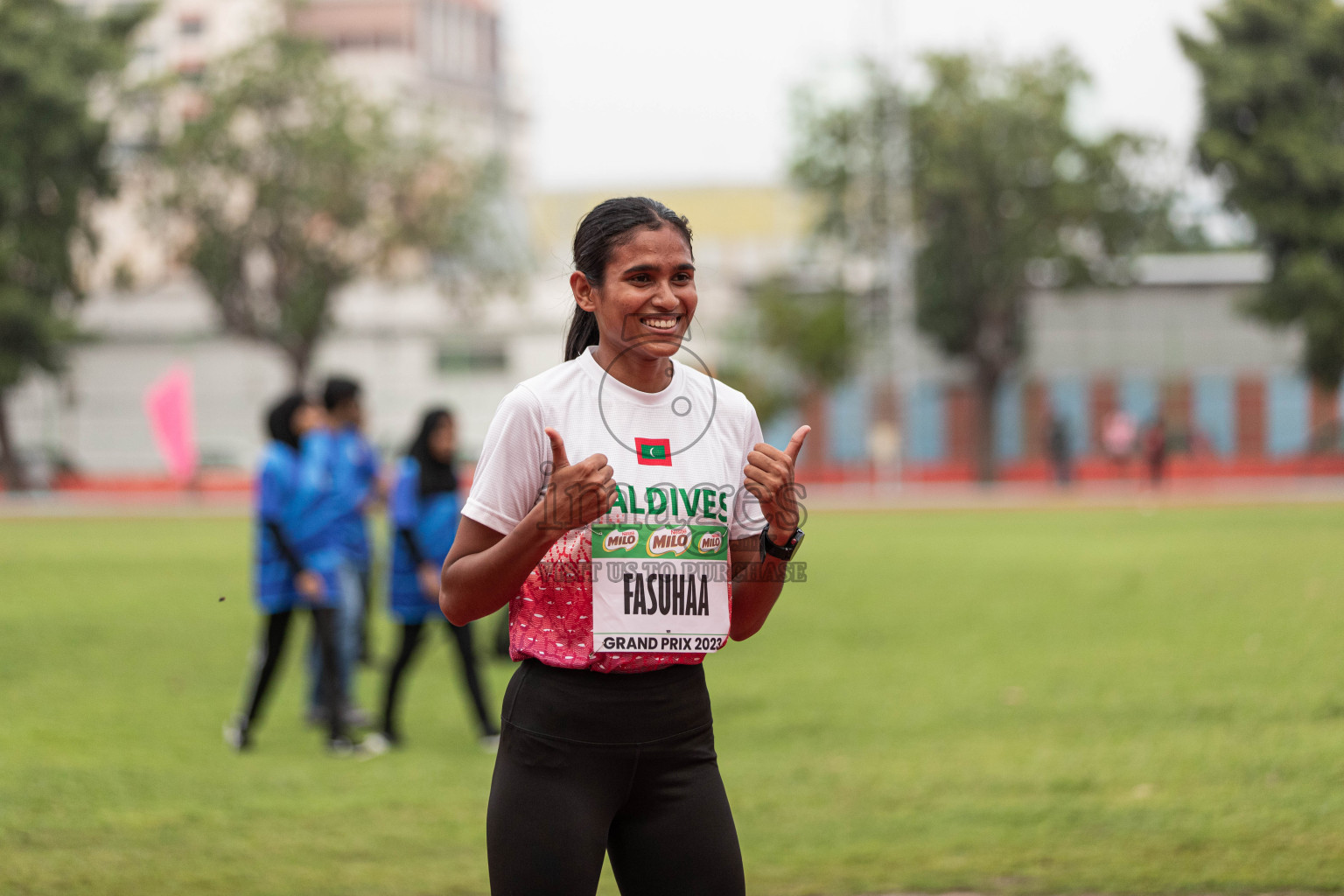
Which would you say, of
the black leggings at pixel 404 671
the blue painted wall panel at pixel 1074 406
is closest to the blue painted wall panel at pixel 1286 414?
the blue painted wall panel at pixel 1074 406

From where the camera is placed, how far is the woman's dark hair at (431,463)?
8766mm

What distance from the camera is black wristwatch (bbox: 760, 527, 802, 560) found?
299 cm

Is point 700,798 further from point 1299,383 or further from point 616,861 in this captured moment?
point 1299,383

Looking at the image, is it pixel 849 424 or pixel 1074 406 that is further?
pixel 849 424

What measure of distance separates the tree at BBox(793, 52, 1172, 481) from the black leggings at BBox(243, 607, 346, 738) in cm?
3547

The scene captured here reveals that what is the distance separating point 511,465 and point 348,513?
20.5 feet

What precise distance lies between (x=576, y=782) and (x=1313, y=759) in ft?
18.7

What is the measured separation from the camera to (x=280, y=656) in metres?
8.69

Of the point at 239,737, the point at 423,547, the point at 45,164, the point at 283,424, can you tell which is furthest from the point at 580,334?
the point at 45,164

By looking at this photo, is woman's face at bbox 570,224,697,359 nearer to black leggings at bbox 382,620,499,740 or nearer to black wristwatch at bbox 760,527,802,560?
black wristwatch at bbox 760,527,802,560

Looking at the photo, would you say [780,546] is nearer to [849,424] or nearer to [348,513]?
Answer: [348,513]

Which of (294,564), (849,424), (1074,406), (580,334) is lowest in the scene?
(849,424)

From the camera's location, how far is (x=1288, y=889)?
216 inches

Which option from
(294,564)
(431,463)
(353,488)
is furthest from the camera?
(353,488)
